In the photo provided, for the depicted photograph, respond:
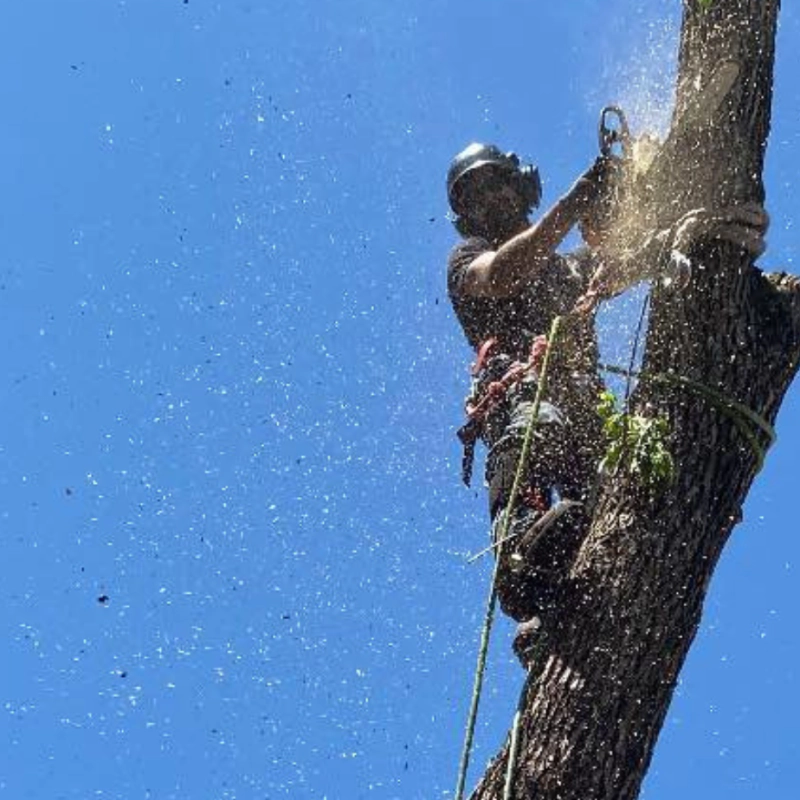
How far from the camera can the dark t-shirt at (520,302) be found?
18.0 ft

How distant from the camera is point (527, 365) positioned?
5.06m

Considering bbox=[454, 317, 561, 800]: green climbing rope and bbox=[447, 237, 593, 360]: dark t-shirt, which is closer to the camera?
bbox=[454, 317, 561, 800]: green climbing rope

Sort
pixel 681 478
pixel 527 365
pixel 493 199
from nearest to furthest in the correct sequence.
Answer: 1. pixel 681 478
2. pixel 527 365
3. pixel 493 199

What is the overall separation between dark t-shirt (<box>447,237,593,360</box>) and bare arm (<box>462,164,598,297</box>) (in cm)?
7

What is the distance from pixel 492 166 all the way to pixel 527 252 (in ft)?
3.31

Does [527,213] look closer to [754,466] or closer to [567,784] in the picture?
[754,466]

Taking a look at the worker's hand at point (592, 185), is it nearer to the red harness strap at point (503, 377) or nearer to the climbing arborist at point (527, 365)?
the climbing arborist at point (527, 365)

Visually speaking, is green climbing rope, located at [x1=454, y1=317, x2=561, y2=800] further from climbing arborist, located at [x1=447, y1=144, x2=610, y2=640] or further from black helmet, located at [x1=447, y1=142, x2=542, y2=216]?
black helmet, located at [x1=447, y1=142, x2=542, y2=216]

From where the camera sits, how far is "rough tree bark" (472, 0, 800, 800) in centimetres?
392

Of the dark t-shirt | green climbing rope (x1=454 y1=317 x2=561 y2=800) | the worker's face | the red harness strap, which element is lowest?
green climbing rope (x1=454 y1=317 x2=561 y2=800)

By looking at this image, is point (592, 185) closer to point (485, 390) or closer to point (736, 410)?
point (485, 390)

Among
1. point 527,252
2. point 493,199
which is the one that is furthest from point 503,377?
point 493,199

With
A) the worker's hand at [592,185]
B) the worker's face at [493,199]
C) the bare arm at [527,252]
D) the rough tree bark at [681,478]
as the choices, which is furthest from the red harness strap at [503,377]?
the worker's face at [493,199]

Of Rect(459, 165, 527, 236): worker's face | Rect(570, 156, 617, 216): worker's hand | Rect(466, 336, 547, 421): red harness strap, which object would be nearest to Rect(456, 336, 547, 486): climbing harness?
Rect(466, 336, 547, 421): red harness strap
